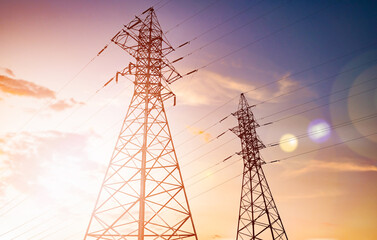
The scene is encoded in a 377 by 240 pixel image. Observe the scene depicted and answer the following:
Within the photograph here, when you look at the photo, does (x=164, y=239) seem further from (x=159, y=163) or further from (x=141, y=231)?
(x=159, y=163)

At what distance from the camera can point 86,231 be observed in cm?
888

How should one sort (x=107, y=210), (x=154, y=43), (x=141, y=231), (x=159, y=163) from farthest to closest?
(x=154, y=43) < (x=159, y=163) < (x=107, y=210) < (x=141, y=231)

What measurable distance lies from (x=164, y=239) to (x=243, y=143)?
14.6 m

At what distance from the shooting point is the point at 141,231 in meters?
8.85

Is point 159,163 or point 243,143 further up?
point 243,143

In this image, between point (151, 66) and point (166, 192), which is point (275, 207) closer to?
point (166, 192)

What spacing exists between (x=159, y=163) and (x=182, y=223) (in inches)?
117

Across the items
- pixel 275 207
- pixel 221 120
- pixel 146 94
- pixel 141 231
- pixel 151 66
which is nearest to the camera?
pixel 141 231

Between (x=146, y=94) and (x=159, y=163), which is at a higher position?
(x=146, y=94)

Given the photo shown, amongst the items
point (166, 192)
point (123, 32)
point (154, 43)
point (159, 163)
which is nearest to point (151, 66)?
point (154, 43)

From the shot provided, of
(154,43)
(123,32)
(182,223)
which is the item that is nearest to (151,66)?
(154,43)

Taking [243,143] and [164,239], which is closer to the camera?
[164,239]

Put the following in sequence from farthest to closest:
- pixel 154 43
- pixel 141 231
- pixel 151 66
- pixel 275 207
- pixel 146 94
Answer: pixel 275 207 < pixel 154 43 < pixel 151 66 < pixel 146 94 < pixel 141 231

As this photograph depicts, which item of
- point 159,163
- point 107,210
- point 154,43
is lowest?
point 107,210
